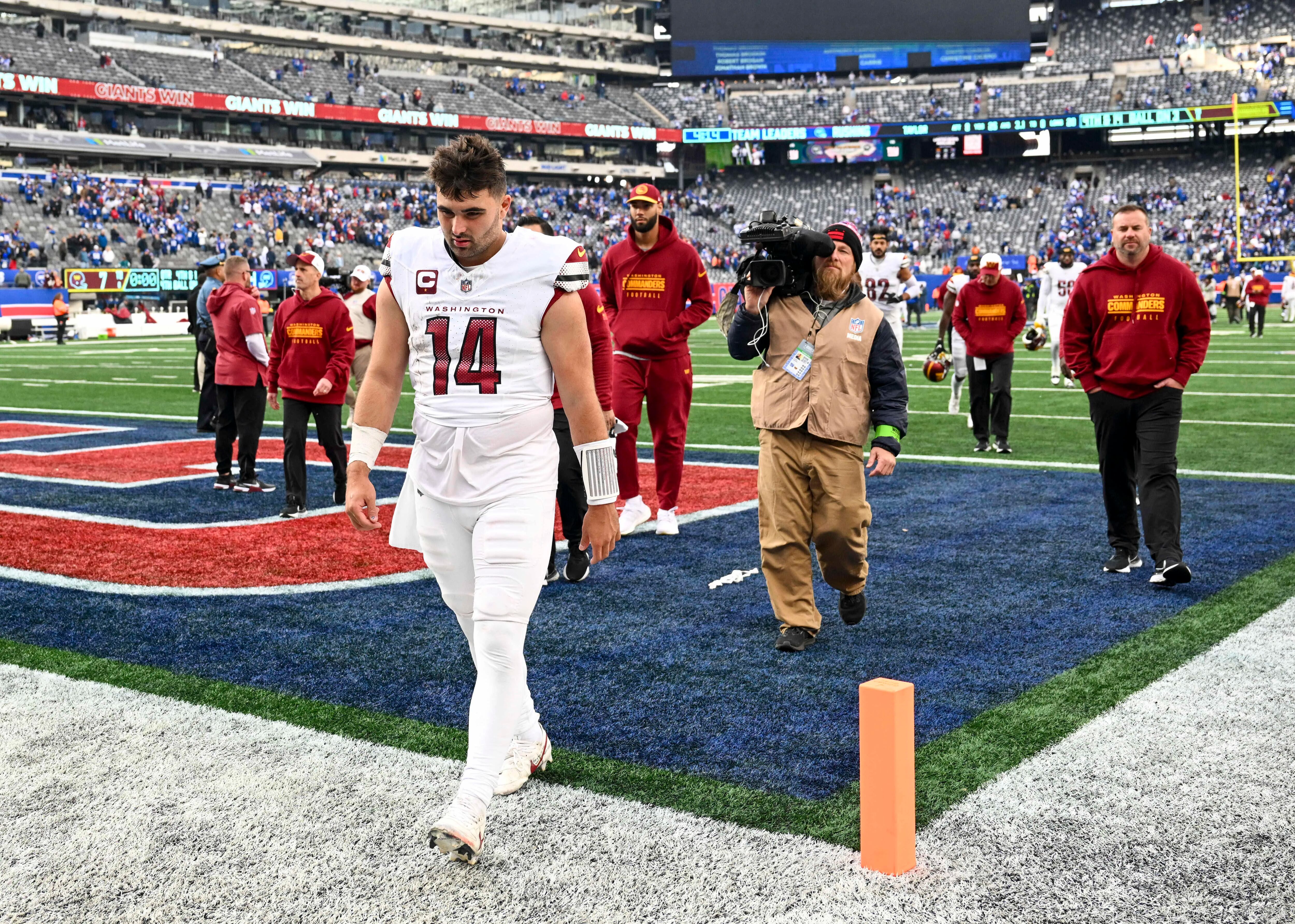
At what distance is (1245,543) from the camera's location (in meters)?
7.54

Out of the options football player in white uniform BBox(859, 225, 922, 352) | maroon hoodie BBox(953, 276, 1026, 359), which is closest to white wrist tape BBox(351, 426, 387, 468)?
football player in white uniform BBox(859, 225, 922, 352)

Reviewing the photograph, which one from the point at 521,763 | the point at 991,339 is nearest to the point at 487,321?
the point at 521,763

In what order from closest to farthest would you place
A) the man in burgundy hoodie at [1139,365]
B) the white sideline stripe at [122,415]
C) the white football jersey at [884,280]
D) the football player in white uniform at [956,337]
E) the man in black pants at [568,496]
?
1. the man in burgundy hoodie at [1139,365]
2. the man in black pants at [568,496]
3. the white football jersey at [884,280]
4. the football player in white uniform at [956,337]
5. the white sideline stripe at [122,415]

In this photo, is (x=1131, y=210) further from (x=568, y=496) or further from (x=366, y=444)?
(x=366, y=444)

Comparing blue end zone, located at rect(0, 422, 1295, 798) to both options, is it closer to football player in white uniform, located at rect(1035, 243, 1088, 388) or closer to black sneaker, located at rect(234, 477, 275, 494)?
black sneaker, located at rect(234, 477, 275, 494)

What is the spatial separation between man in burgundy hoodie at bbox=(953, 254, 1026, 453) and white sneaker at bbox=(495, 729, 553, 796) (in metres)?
8.70

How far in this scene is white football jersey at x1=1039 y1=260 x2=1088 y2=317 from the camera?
16.9m

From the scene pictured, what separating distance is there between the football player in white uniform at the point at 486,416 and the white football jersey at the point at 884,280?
865cm

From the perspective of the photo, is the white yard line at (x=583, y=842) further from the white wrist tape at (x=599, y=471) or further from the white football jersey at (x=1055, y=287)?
the white football jersey at (x=1055, y=287)

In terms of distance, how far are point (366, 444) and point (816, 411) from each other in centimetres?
227

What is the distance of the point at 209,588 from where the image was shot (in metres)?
6.84

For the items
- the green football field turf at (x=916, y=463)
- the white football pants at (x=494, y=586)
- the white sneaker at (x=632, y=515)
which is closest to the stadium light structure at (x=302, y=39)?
the green football field turf at (x=916, y=463)

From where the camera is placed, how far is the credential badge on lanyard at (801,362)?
5.45 metres

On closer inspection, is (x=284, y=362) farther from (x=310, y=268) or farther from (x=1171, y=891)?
(x=1171, y=891)
